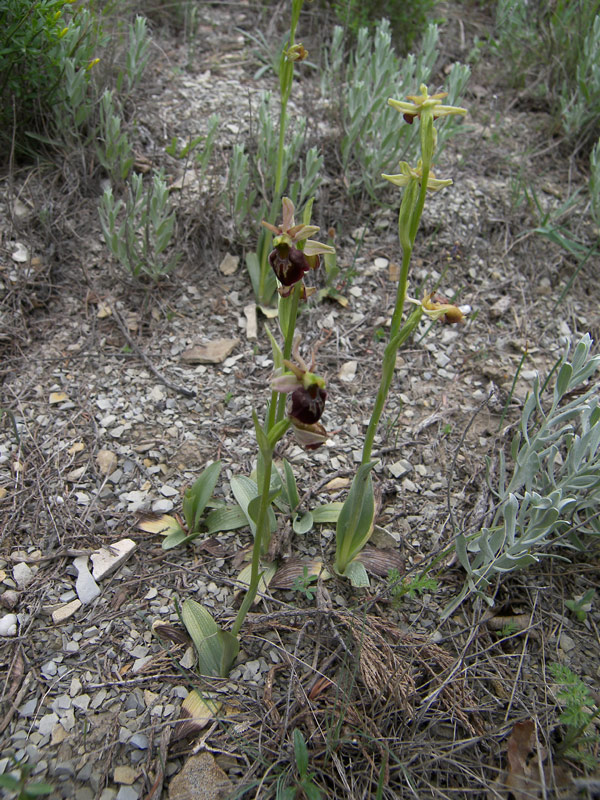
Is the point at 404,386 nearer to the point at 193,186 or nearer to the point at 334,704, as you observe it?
the point at 334,704

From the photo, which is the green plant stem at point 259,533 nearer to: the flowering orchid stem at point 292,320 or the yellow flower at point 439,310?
the flowering orchid stem at point 292,320

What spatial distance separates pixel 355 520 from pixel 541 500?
64cm

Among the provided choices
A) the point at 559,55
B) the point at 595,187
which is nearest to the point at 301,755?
the point at 595,187

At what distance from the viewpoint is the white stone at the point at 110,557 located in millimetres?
2176

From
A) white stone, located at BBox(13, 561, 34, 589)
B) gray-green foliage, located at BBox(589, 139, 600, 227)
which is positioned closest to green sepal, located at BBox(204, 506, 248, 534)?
white stone, located at BBox(13, 561, 34, 589)

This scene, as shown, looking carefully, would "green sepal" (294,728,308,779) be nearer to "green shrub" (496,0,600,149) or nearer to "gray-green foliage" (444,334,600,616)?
"gray-green foliage" (444,334,600,616)

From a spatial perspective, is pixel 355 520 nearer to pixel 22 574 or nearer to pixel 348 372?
pixel 348 372

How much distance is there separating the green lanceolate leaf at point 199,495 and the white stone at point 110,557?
24 centimetres

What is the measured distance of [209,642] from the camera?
193 centimetres

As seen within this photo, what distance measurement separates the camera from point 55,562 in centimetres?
221

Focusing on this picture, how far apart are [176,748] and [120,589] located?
0.60 m

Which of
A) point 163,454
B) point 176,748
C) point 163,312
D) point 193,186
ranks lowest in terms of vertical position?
point 176,748

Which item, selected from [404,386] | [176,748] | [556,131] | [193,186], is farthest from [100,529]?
[556,131]

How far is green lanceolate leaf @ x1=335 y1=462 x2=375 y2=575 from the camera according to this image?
2018mm
